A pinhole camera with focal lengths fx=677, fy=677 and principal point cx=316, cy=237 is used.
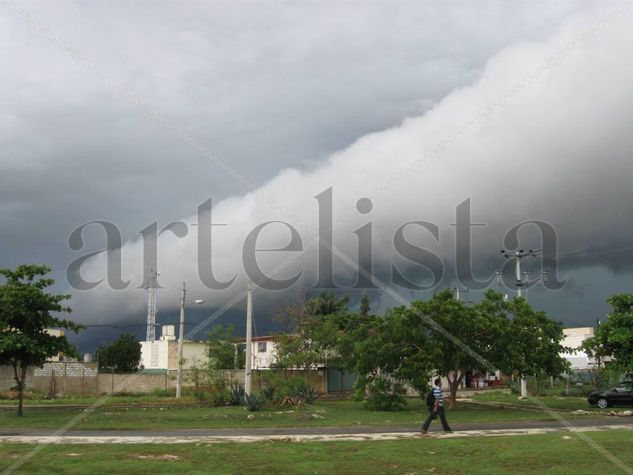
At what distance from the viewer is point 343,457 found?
1543cm

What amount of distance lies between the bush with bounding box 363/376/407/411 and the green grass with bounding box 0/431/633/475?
13.4 metres

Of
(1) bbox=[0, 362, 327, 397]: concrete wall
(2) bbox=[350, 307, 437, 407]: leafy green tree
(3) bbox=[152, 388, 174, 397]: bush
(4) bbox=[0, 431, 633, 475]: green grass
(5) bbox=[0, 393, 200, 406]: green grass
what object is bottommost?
(3) bbox=[152, 388, 174, 397]: bush

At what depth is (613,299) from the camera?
30.9 metres

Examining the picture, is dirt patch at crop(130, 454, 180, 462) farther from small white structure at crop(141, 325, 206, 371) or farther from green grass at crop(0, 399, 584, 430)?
small white structure at crop(141, 325, 206, 371)

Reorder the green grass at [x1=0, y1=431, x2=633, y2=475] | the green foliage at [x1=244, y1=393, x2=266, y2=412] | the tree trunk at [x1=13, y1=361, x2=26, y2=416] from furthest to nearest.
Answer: the green foliage at [x1=244, y1=393, x2=266, y2=412]
the tree trunk at [x1=13, y1=361, x2=26, y2=416]
the green grass at [x1=0, y1=431, x2=633, y2=475]

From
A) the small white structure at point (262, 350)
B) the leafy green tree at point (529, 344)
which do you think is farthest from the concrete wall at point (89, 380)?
the small white structure at point (262, 350)

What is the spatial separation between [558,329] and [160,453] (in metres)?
23.1

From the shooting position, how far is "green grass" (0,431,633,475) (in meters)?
13.6

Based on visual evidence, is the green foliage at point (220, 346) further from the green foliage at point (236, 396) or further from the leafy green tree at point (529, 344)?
the leafy green tree at point (529, 344)

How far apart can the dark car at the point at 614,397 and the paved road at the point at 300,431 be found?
970 centimetres

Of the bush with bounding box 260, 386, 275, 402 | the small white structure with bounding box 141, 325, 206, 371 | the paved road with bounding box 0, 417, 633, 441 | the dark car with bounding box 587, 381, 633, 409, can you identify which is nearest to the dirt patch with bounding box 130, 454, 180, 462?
the paved road with bounding box 0, 417, 633, 441

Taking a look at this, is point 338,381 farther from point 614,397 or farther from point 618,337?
point 618,337

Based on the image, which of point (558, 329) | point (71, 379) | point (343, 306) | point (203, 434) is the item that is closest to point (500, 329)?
point (558, 329)

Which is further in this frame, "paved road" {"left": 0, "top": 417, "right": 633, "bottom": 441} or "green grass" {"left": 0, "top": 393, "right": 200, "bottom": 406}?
"green grass" {"left": 0, "top": 393, "right": 200, "bottom": 406}
